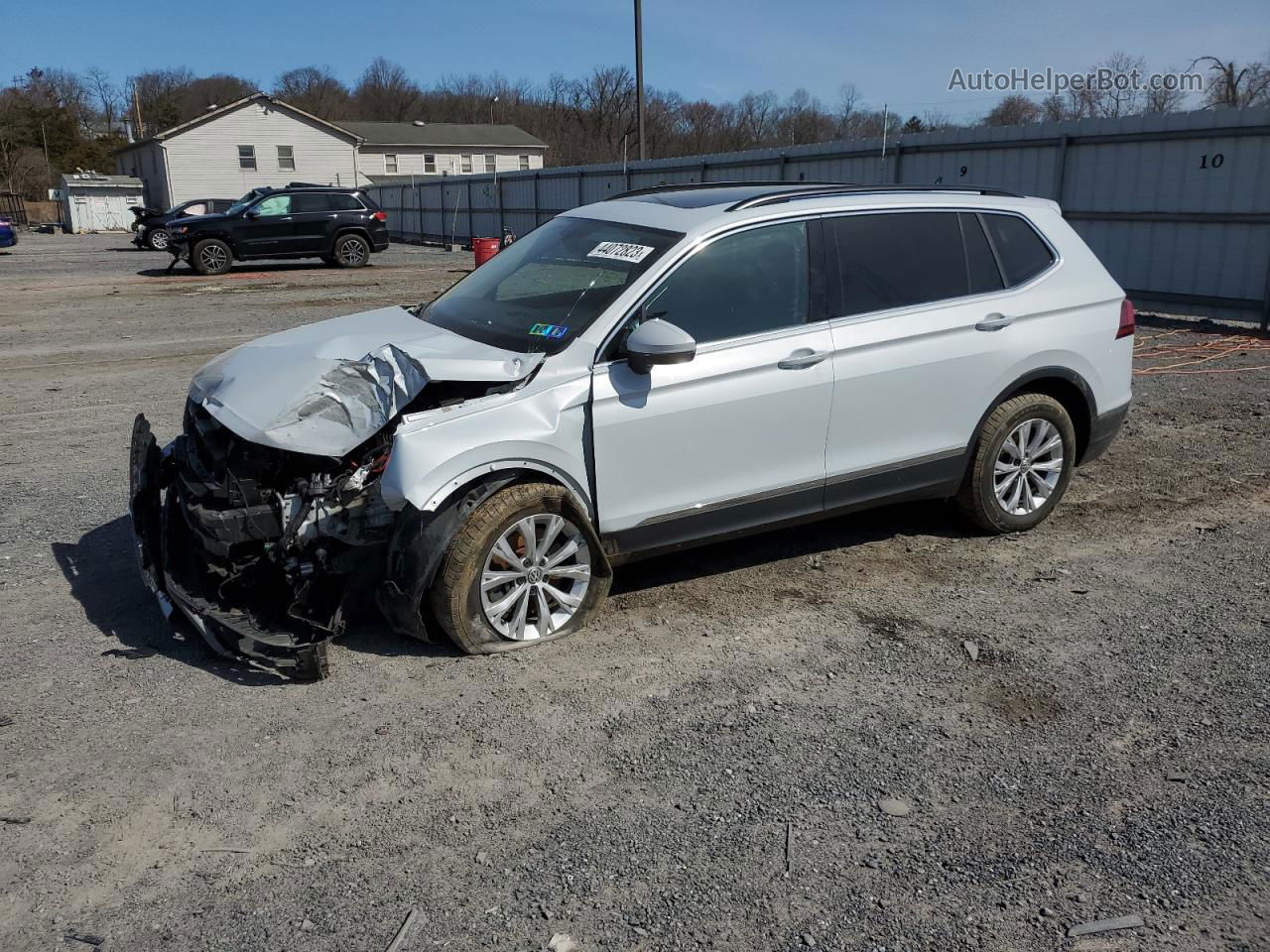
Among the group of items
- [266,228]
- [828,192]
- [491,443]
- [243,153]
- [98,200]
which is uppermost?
[243,153]

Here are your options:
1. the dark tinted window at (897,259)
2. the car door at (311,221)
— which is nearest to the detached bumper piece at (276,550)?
the dark tinted window at (897,259)

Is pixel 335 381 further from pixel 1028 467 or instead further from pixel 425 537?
pixel 1028 467

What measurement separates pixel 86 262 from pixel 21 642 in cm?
2784

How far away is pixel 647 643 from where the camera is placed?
4.52 metres

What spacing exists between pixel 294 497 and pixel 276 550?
0.73 feet

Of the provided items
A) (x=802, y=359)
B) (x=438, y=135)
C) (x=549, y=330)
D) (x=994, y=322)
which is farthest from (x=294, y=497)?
(x=438, y=135)

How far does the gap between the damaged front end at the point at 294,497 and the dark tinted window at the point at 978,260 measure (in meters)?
2.52

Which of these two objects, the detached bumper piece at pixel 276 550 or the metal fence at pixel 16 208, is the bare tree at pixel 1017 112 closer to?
the detached bumper piece at pixel 276 550

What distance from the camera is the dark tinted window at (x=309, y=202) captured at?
80.2ft

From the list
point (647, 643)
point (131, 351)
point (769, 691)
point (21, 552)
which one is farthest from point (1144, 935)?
point (131, 351)

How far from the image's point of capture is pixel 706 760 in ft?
11.9

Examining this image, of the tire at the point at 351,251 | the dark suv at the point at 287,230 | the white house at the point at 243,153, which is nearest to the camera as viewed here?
the dark suv at the point at 287,230

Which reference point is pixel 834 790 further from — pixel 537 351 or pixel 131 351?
pixel 131 351

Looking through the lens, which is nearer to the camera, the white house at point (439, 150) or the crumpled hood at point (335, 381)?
the crumpled hood at point (335, 381)
